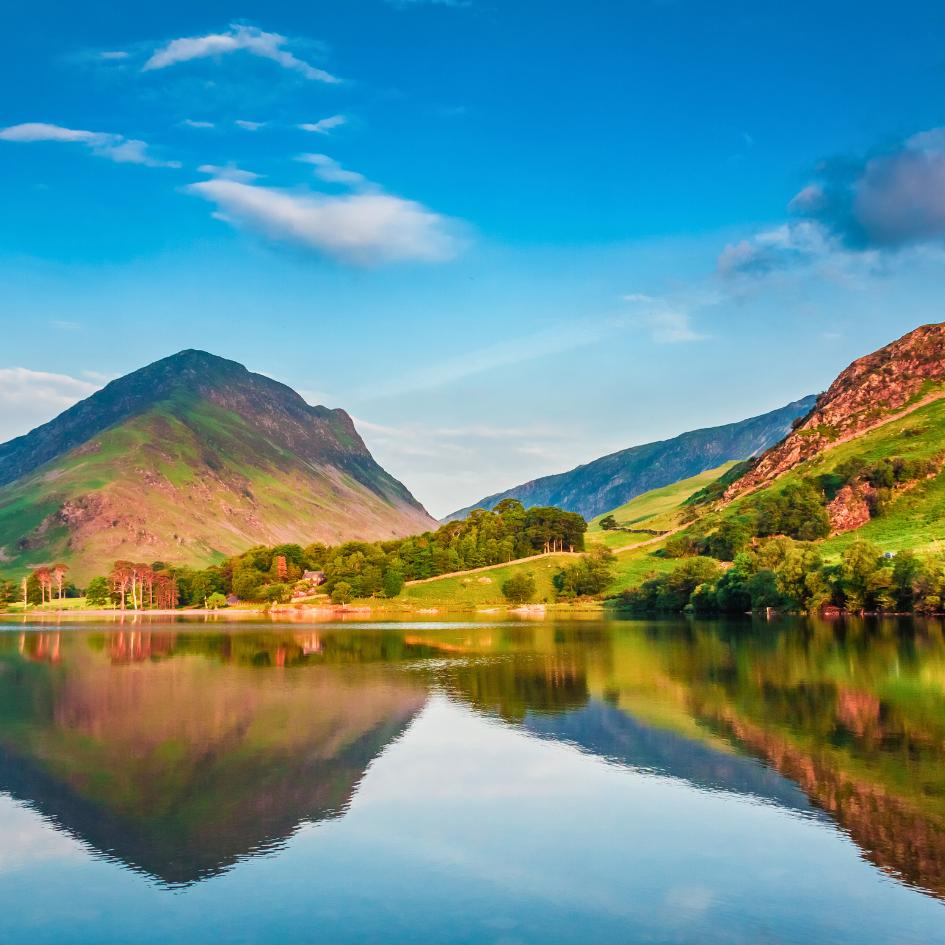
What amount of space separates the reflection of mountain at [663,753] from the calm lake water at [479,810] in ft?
0.50

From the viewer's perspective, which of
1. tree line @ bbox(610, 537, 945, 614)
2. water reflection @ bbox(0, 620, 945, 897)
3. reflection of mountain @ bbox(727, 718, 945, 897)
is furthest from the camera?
tree line @ bbox(610, 537, 945, 614)

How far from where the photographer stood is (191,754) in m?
32.7

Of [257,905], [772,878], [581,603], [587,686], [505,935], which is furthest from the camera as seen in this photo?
[581,603]

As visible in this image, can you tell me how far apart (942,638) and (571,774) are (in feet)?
201

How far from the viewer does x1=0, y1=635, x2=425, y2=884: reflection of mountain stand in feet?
76.4

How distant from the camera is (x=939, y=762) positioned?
98.6ft

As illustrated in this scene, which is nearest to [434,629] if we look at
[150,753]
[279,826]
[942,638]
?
[942,638]

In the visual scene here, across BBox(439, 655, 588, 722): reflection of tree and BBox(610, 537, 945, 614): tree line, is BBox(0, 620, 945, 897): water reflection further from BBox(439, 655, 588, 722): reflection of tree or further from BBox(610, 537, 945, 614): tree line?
BBox(610, 537, 945, 614): tree line

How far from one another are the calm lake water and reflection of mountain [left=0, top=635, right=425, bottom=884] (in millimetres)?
145

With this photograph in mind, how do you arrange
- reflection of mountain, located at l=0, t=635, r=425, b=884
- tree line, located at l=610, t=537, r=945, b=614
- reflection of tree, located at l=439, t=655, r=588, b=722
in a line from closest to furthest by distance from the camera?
reflection of mountain, located at l=0, t=635, r=425, b=884, reflection of tree, located at l=439, t=655, r=588, b=722, tree line, located at l=610, t=537, r=945, b=614

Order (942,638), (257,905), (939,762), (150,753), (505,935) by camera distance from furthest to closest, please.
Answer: (942,638) → (150,753) → (939,762) → (257,905) → (505,935)

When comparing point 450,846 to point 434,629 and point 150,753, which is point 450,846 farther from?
point 434,629

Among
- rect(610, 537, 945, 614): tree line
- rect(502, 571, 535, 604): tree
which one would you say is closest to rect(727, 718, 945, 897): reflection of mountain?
rect(610, 537, 945, 614): tree line

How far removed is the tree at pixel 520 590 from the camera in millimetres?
194250
